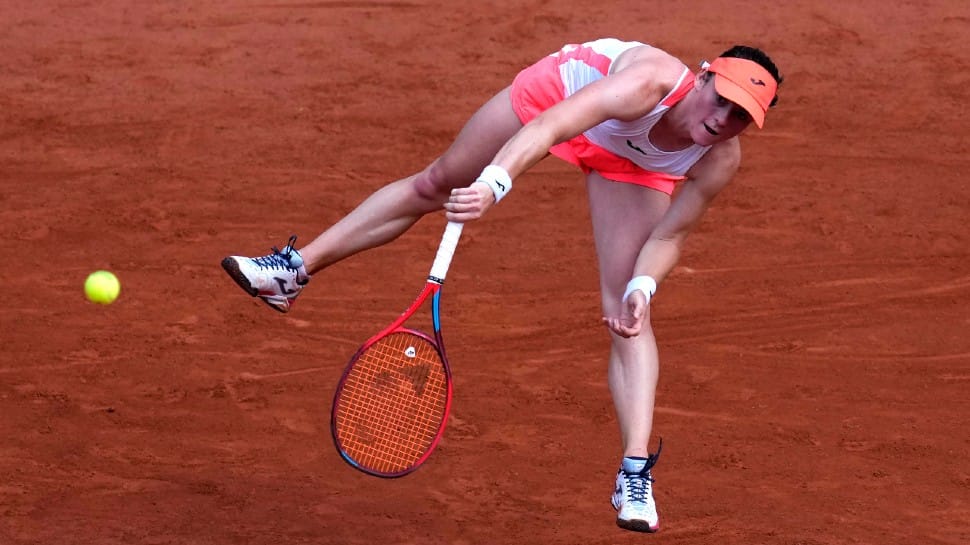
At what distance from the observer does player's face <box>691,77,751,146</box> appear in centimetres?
582

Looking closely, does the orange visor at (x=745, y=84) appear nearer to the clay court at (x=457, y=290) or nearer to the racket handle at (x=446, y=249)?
the racket handle at (x=446, y=249)

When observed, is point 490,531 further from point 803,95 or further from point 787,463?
point 803,95

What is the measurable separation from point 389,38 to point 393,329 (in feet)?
21.5

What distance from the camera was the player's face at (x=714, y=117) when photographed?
229 inches

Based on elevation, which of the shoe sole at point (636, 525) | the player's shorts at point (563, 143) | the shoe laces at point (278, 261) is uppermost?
the player's shorts at point (563, 143)

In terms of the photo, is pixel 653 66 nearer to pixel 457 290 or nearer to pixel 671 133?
pixel 671 133

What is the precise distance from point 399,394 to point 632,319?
1.27m

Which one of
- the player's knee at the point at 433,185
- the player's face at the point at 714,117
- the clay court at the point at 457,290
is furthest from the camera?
the clay court at the point at 457,290

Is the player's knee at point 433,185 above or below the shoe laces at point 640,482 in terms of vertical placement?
above

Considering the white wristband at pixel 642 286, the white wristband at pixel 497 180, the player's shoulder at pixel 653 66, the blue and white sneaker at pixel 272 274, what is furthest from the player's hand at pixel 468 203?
the blue and white sneaker at pixel 272 274

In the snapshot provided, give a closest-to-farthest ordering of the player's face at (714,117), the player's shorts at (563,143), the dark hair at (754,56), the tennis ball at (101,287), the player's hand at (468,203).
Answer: the player's hand at (468,203) < the player's face at (714,117) < the dark hair at (754,56) < the player's shorts at (563,143) < the tennis ball at (101,287)

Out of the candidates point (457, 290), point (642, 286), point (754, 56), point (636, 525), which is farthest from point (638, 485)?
point (457, 290)

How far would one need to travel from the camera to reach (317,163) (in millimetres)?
10516

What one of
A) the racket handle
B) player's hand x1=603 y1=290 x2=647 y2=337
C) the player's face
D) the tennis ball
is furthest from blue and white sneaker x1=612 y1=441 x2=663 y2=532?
the tennis ball
